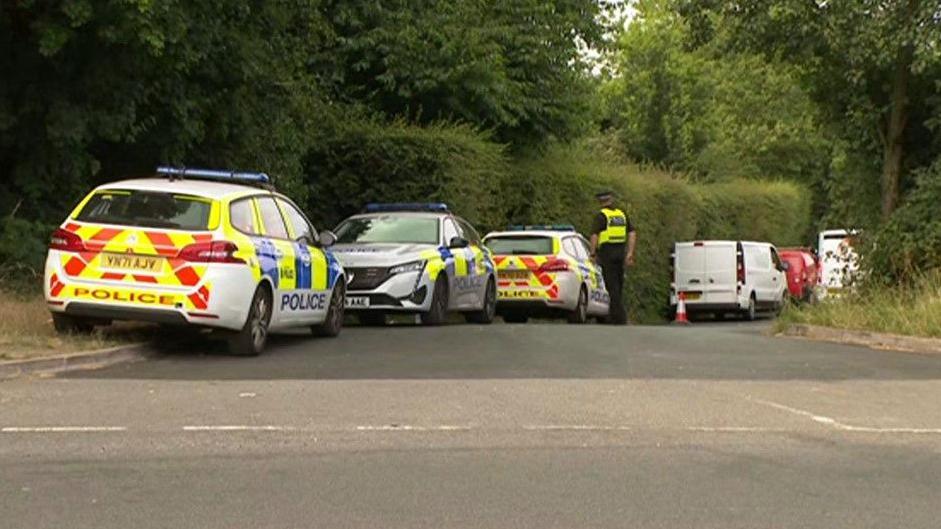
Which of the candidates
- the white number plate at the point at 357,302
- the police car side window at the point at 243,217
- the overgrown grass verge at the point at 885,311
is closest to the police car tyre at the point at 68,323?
the police car side window at the point at 243,217

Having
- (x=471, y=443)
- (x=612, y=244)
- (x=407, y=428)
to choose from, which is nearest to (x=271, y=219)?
(x=407, y=428)

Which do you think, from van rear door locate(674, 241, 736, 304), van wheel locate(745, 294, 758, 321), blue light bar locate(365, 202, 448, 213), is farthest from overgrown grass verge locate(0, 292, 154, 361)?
van wheel locate(745, 294, 758, 321)

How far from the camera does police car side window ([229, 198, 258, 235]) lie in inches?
447

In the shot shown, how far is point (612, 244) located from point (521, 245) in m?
1.41

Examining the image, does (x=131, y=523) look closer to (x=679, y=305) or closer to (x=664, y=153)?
(x=679, y=305)

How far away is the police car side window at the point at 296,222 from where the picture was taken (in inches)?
508

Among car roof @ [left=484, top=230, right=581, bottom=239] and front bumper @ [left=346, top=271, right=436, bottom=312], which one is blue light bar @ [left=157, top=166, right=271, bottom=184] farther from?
car roof @ [left=484, top=230, right=581, bottom=239]

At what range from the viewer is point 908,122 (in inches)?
693

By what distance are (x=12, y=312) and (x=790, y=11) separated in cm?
1041

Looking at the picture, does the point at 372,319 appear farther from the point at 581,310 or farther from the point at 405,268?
the point at 581,310

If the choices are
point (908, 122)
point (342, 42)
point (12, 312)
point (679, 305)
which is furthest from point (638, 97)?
point (12, 312)

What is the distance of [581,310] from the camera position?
65.4 feet

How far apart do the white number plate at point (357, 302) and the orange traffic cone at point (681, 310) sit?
11704 mm

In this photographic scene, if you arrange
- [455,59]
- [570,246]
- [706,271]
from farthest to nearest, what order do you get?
1. [706,271]
2. [455,59]
3. [570,246]
